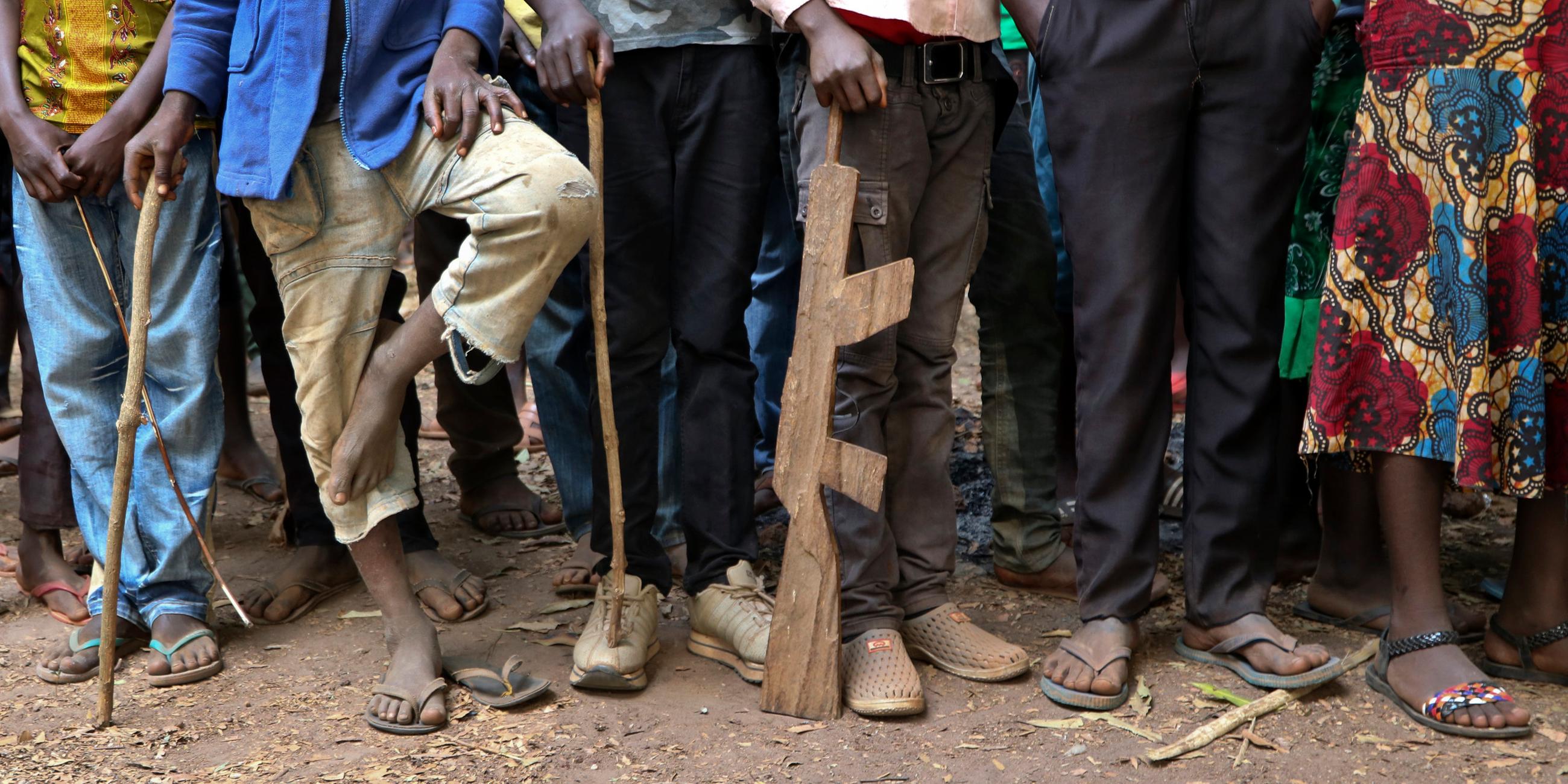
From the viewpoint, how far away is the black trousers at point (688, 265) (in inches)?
119

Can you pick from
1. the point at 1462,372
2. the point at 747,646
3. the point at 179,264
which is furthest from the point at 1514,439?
the point at 179,264

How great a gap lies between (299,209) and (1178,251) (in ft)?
6.54

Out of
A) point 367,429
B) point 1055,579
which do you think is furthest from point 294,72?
point 1055,579

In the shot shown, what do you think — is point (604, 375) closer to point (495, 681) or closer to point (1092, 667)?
point (495, 681)

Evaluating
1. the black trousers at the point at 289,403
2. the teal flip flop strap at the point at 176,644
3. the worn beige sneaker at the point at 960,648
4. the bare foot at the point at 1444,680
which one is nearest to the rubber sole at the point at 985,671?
the worn beige sneaker at the point at 960,648

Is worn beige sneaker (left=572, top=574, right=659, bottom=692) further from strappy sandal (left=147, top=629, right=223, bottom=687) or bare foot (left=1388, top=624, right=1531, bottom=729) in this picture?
bare foot (left=1388, top=624, right=1531, bottom=729)

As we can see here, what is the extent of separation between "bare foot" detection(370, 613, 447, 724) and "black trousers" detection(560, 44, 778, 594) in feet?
A: 1.47

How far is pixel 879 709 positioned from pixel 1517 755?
1.31 m

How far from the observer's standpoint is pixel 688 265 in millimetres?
3100

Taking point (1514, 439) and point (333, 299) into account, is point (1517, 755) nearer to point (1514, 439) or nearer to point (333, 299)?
point (1514, 439)

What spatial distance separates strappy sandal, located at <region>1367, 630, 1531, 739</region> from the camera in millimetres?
2709

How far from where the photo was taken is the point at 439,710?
9.41 ft

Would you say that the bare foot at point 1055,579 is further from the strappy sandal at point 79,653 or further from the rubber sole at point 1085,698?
the strappy sandal at point 79,653

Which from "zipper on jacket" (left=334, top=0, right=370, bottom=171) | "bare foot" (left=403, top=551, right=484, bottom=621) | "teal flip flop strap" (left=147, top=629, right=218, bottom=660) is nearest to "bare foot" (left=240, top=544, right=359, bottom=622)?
"bare foot" (left=403, top=551, right=484, bottom=621)
